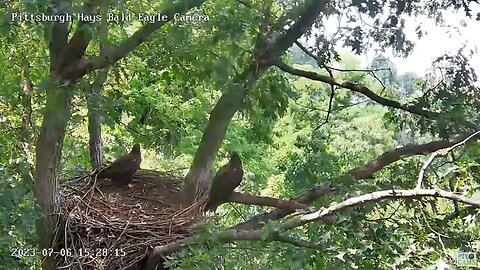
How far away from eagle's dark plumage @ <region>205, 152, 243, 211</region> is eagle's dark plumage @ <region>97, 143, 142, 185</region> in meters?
0.42

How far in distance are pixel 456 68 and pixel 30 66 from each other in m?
2.12

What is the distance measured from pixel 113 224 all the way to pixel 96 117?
2.07 feet

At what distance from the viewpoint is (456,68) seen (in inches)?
122

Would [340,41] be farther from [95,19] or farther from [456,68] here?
[95,19]

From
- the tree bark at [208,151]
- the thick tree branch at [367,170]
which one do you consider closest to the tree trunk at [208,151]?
the tree bark at [208,151]

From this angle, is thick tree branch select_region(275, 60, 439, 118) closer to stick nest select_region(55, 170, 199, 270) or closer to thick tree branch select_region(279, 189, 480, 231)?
stick nest select_region(55, 170, 199, 270)

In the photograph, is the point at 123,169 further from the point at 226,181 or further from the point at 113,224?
the point at 226,181

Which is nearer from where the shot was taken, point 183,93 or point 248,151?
point 183,93

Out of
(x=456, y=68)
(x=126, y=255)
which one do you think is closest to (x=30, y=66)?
(x=126, y=255)

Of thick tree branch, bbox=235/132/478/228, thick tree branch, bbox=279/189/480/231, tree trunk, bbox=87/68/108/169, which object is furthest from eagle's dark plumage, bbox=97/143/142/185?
thick tree branch, bbox=279/189/480/231

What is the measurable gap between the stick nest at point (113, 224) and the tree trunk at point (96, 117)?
Result: 0.28 metres

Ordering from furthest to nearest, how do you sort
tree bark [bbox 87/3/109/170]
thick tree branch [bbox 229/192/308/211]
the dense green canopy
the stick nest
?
thick tree branch [bbox 229/192/308/211] < the stick nest < tree bark [bbox 87/3/109/170] < the dense green canopy

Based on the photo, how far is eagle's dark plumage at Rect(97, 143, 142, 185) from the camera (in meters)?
3.30

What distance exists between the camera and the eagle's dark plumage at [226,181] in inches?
127
